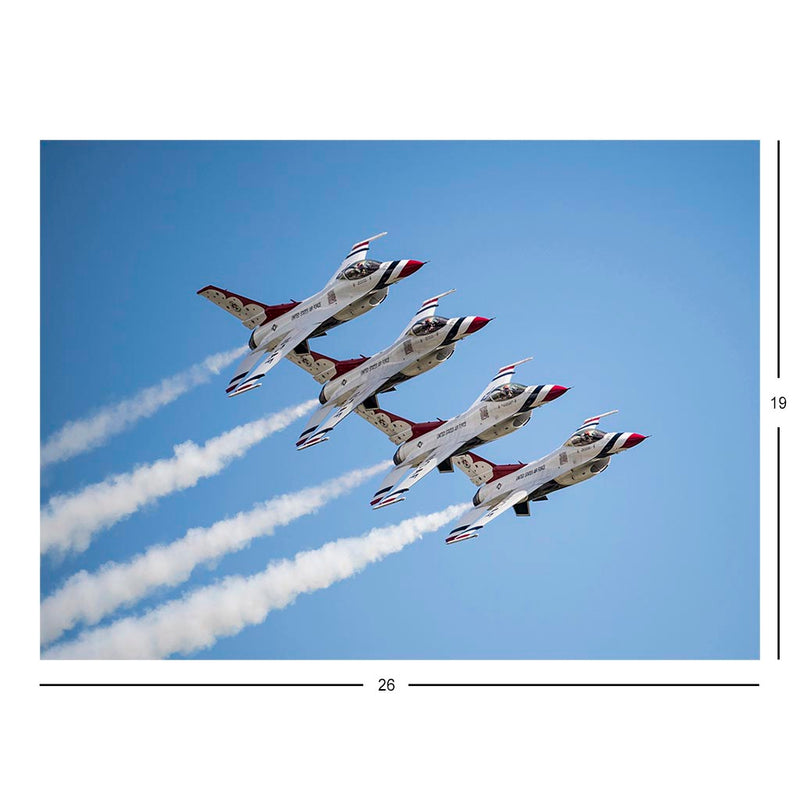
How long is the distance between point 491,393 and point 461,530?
3.25 metres

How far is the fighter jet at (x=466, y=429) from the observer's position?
124 ft

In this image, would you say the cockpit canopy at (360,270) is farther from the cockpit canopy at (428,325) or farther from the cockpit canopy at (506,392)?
the cockpit canopy at (506,392)

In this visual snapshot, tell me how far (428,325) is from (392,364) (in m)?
1.29

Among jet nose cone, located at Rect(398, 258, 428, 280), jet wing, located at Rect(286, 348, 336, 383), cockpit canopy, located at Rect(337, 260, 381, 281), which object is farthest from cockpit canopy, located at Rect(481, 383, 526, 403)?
jet wing, located at Rect(286, 348, 336, 383)

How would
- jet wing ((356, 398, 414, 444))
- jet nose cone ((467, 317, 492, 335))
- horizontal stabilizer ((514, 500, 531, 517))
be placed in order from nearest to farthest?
jet nose cone ((467, 317, 492, 335)) → horizontal stabilizer ((514, 500, 531, 517)) → jet wing ((356, 398, 414, 444))

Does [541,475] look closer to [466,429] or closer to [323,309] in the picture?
[466,429]

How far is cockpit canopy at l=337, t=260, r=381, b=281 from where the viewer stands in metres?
38.1

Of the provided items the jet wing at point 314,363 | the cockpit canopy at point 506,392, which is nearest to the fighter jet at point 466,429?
the cockpit canopy at point 506,392

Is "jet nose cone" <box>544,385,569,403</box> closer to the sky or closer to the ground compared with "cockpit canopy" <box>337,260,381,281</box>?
closer to the ground

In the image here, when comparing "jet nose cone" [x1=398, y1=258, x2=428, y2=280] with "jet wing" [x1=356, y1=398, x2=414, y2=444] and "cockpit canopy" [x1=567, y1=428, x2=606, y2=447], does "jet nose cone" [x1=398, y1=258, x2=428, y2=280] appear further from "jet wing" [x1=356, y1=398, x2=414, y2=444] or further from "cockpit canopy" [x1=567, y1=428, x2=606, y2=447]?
"cockpit canopy" [x1=567, y1=428, x2=606, y2=447]

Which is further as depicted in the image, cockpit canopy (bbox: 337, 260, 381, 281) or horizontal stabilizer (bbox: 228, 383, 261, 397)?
horizontal stabilizer (bbox: 228, 383, 261, 397)

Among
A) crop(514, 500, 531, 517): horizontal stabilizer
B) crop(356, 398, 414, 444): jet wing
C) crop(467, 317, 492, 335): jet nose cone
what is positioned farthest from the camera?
crop(356, 398, 414, 444): jet wing

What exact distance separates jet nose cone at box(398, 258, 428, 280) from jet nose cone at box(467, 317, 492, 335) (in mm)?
1740
